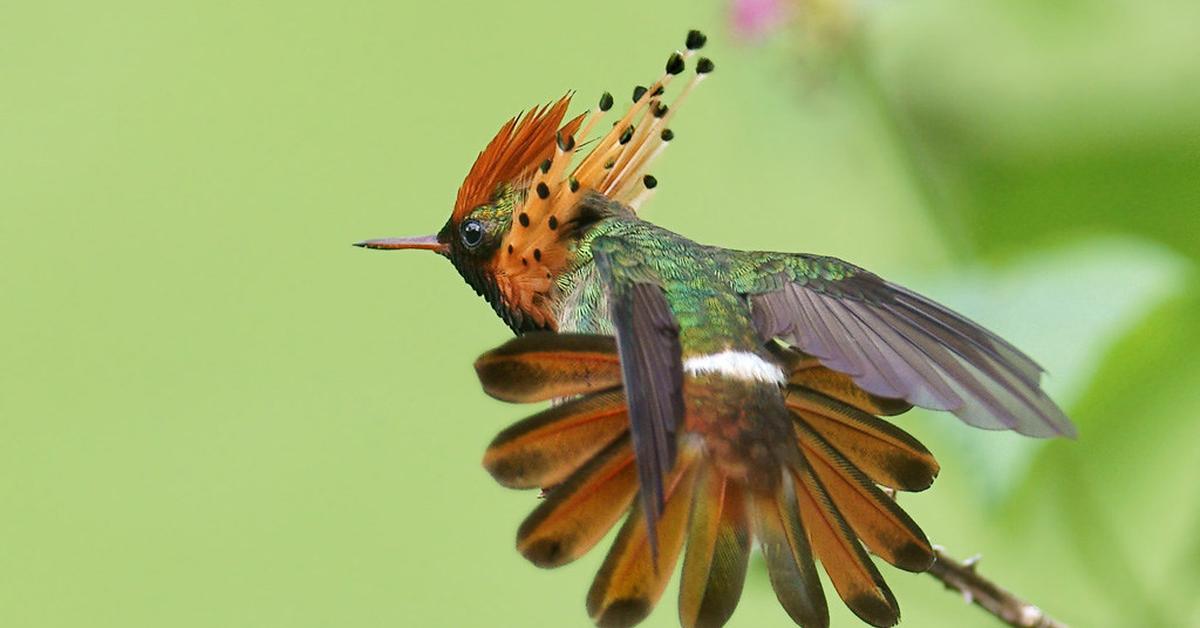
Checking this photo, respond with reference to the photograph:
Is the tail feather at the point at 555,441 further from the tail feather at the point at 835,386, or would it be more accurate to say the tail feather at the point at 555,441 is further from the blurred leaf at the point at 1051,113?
the blurred leaf at the point at 1051,113

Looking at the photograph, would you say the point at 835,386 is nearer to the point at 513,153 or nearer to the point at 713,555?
the point at 713,555

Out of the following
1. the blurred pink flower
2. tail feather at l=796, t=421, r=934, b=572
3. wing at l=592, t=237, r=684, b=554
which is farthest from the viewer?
the blurred pink flower

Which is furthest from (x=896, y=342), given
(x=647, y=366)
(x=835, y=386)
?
(x=647, y=366)

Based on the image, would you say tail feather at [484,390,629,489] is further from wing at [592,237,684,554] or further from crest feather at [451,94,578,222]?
crest feather at [451,94,578,222]

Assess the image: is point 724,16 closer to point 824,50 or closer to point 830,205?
point 824,50

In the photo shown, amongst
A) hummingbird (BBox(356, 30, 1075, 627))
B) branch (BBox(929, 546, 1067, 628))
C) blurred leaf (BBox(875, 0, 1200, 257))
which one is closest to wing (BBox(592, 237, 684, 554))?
hummingbird (BBox(356, 30, 1075, 627))

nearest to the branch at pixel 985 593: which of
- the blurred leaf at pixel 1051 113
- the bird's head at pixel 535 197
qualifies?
the bird's head at pixel 535 197
